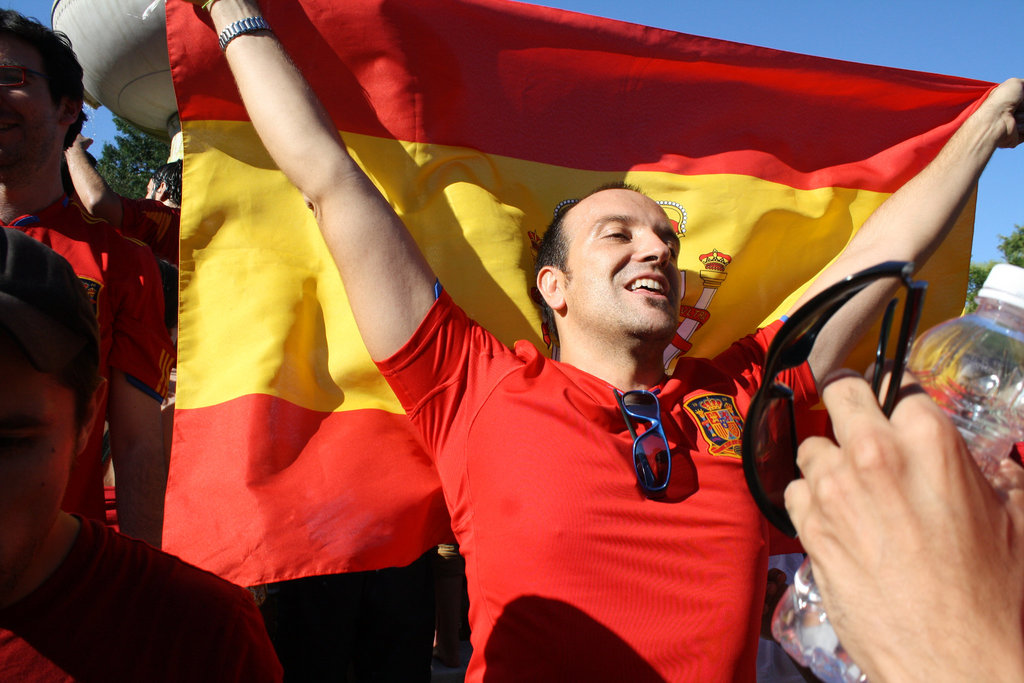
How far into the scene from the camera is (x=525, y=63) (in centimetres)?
260

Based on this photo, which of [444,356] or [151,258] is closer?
[444,356]

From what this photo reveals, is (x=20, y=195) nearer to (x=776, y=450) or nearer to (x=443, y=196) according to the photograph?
(x=443, y=196)

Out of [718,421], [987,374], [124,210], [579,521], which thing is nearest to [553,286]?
[718,421]

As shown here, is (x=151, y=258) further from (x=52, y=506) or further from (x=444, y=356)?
(x=52, y=506)

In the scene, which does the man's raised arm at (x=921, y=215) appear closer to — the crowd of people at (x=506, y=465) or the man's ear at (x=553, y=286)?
the crowd of people at (x=506, y=465)

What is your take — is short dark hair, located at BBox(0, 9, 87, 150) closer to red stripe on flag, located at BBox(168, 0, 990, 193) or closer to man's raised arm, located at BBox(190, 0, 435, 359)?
red stripe on flag, located at BBox(168, 0, 990, 193)

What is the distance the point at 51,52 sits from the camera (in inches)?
88.0

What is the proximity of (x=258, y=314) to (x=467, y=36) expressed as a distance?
49.1 inches

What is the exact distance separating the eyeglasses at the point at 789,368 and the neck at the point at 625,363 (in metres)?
1.17

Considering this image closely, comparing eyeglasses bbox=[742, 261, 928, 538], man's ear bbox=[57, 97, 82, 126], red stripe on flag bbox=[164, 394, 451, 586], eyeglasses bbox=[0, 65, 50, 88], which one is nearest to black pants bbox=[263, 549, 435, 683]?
red stripe on flag bbox=[164, 394, 451, 586]

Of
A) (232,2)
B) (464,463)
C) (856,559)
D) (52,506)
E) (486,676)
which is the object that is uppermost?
(232,2)

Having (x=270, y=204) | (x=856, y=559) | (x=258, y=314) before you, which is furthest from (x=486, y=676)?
(x=270, y=204)

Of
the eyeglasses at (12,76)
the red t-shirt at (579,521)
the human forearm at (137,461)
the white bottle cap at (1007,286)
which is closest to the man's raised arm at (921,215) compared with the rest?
the red t-shirt at (579,521)

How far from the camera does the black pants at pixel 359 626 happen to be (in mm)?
2553
